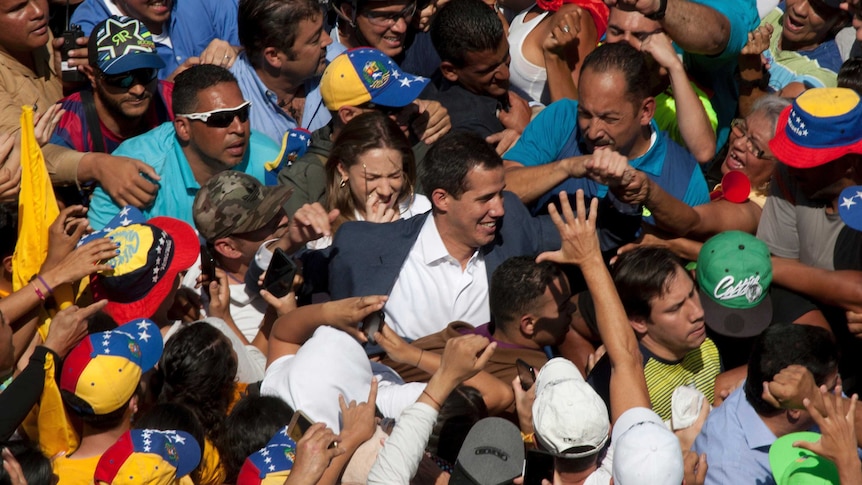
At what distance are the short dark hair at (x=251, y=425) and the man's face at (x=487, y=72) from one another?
2540 mm

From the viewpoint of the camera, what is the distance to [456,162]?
545 centimetres

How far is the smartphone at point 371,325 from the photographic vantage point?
489 centimetres

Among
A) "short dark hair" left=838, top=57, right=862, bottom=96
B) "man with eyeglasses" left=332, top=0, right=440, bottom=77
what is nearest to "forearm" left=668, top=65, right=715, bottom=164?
"short dark hair" left=838, top=57, right=862, bottom=96

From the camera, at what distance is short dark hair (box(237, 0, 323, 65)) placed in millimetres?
6672

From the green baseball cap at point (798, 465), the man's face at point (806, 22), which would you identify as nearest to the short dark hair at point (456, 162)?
the green baseball cap at point (798, 465)

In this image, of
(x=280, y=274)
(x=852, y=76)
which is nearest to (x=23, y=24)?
(x=280, y=274)

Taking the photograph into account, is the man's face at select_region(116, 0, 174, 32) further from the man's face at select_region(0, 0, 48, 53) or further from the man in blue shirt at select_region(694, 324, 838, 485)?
the man in blue shirt at select_region(694, 324, 838, 485)

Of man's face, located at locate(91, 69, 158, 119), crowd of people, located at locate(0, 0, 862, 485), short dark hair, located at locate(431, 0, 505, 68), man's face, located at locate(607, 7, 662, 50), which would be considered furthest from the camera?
short dark hair, located at locate(431, 0, 505, 68)

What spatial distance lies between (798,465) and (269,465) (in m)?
1.89

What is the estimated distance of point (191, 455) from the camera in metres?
4.62

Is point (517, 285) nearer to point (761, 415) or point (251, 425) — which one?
point (761, 415)

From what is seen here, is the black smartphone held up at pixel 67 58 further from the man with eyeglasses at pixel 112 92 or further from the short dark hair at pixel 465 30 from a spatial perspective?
the short dark hair at pixel 465 30

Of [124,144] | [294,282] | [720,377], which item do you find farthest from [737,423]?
[124,144]

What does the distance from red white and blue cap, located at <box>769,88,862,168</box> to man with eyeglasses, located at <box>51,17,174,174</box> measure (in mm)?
3175
